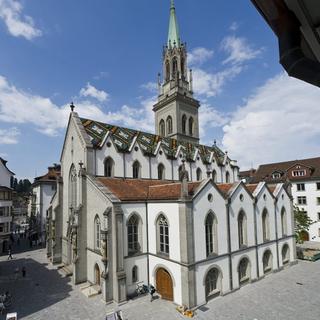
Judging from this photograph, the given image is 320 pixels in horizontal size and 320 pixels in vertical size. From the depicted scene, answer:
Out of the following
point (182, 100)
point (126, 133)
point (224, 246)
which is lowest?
point (224, 246)

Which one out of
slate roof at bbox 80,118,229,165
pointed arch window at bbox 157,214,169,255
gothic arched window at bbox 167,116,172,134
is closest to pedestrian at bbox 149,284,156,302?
pointed arch window at bbox 157,214,169,255

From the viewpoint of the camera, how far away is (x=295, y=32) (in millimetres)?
2553

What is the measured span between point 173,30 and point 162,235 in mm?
40405

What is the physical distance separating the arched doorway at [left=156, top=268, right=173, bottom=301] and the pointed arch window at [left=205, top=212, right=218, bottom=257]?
13.3 feet

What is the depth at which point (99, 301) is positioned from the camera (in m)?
19.6

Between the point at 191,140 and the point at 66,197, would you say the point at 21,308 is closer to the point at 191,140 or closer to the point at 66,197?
the point at 66,197

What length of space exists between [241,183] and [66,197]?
20.6 meters

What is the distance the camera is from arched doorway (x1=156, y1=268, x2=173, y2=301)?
19766mm

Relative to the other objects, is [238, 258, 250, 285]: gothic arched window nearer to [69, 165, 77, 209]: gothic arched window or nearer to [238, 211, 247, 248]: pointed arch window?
[238, 211, 247, 248]: pointed arch window

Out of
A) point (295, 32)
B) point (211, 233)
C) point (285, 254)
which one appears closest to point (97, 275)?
point (211, 233)

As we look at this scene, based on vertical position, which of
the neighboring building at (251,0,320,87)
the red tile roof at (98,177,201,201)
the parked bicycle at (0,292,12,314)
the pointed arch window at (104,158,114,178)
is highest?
the pointed arch window at (104,158,114,178)

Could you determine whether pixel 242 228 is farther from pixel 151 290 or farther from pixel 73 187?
pixel 73 187

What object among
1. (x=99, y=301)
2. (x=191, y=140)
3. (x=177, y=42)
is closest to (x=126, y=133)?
(x=191, y=140)

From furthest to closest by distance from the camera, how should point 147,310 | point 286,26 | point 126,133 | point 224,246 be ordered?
point 126,133 → point 224,246 → point 147,310 → point 286,26
